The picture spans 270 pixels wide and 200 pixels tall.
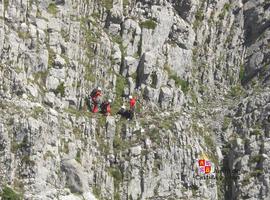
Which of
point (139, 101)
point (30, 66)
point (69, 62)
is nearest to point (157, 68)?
point (139, 101)

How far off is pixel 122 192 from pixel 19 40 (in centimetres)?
1513

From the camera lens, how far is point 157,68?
199 ft

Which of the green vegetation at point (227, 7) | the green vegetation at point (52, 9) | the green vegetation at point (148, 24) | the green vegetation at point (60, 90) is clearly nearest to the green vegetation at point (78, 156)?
the green vegetation at point (60, 90)

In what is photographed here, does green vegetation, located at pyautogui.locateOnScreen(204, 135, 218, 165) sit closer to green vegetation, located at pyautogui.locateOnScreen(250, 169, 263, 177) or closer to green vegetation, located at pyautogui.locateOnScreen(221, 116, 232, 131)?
green vegetation, located at pyautogui.locateOnScreen(221, 116, 232, 131)

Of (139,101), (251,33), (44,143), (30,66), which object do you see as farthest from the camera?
(251,33)

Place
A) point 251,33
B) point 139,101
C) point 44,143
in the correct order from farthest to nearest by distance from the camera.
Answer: point 251,33
point 139,101
point 44,143

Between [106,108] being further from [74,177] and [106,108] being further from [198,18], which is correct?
[198,18]

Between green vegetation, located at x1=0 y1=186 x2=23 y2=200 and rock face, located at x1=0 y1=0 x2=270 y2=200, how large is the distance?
1.09ft

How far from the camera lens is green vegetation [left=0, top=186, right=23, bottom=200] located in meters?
46.7

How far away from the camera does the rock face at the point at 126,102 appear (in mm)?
50656

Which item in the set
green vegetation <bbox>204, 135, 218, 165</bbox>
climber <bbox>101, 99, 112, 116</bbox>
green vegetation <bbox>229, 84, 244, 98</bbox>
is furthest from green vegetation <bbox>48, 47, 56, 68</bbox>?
green vegetation <bbox>229, 84, 244, 98</bbox>

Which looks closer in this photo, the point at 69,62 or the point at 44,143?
the point at 44,143

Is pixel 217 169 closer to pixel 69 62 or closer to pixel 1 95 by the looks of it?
pixel 69 62

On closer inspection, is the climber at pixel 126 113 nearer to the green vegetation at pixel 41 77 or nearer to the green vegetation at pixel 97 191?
the green vegetation at pixel 41 77
